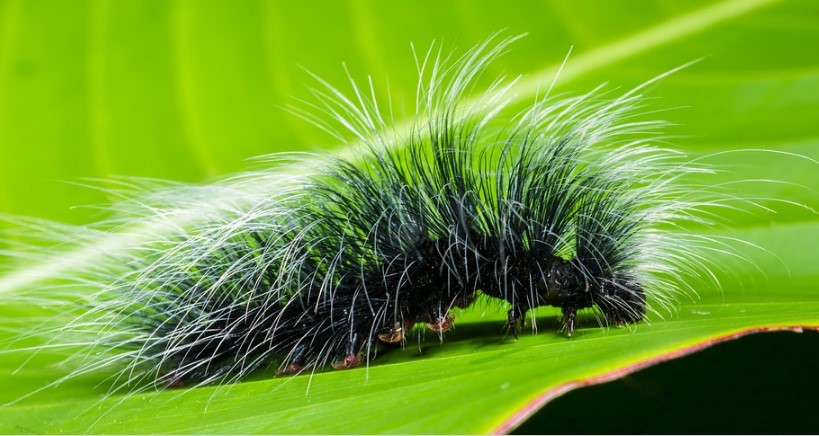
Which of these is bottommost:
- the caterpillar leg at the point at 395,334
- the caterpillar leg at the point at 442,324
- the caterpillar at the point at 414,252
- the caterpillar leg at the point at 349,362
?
the caterpillar leg at the point at 349,362

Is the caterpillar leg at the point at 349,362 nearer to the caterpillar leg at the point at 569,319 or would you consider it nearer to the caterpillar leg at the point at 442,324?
the caterpillar leg at the point at 442,324

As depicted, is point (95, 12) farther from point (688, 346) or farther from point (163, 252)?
point (688, 346)

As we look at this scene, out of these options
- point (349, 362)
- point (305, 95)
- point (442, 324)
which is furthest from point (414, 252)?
point (305, 95)

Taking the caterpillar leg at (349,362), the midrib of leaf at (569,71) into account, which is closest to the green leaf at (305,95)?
the midrib of leaf at (569,71)

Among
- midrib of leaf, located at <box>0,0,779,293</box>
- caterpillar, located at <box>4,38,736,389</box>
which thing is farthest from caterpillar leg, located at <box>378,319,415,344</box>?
midrib of leaf, located at <box>0,0,779,293</box>

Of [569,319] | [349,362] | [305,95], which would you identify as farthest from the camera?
[305,95]

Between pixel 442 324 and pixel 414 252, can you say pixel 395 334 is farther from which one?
pixel 414 252

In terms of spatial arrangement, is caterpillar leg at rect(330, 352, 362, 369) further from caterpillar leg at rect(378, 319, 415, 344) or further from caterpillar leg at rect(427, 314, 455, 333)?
caterpillar leg at rect(427, 314, 455, 333)
